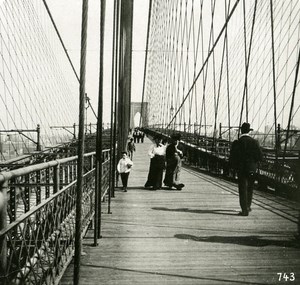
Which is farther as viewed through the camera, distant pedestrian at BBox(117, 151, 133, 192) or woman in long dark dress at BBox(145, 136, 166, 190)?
woman in long dark dress at BBox(145, 136, 166, 190)

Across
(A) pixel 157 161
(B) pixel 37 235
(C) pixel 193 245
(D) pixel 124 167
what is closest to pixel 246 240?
(C) pixel 193 245

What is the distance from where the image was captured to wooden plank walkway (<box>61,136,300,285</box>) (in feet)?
9.69

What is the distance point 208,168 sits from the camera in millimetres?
11977

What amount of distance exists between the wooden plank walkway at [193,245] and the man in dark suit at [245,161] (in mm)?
183

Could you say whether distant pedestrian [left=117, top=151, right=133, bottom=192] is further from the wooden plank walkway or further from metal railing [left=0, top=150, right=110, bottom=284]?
metal railing [left=0, top=150, right=110, bottom=284]

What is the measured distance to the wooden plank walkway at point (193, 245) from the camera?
295 centimetres

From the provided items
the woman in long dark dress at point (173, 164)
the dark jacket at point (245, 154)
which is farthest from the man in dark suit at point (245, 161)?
the woman in long dark dress at point (173, 164)

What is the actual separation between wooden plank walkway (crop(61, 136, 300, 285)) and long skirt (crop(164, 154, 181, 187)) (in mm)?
1433

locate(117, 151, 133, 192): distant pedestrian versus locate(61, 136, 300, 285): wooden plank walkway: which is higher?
locate(117, 151, 133, 192): distant pedestrian

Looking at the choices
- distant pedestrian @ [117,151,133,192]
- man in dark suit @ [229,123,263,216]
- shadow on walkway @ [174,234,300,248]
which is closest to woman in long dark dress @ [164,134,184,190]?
distant pedestrian @ [117,151,133,192]

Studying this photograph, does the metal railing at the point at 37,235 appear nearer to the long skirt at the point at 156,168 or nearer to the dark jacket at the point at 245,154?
the dark jacket at the point at 245,154

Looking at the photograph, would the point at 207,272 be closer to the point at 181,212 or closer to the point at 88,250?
the point at 88,250

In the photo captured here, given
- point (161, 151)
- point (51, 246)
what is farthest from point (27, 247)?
point (161, 151)

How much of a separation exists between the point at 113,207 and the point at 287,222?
1987 millimetres
